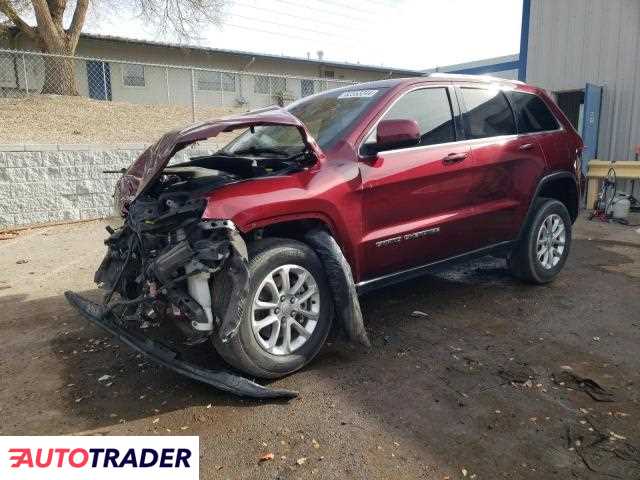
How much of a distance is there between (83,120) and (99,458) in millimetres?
11362

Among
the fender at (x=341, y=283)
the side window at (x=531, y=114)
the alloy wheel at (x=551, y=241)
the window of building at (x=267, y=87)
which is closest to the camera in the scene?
the fender at (x=341, y=283)

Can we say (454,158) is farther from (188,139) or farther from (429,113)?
(188,139)

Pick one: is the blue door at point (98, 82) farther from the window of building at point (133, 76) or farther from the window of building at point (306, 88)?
the window of building at point (306, 88)

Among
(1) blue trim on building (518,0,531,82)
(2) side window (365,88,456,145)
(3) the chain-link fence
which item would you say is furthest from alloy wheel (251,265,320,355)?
(3) the chain-link fence

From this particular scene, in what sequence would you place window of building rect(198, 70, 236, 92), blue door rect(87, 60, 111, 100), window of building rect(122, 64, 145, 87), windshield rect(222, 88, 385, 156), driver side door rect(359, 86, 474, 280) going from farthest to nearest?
window of building rect(198, 70, 236, 92), window of building rect(122, 64, 145, 87), blue door rect(87, 60, 111, 100), windshield rect(222, 88, 385, 156), driver side door rect(359, 86, 474, 280)

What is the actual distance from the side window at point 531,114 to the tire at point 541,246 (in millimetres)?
717

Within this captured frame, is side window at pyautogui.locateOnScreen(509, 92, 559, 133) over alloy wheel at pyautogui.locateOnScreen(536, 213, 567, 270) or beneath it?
over

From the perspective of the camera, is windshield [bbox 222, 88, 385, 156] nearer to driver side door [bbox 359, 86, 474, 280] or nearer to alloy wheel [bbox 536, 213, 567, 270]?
driver side door [bbox 359, 86, 474, 280]

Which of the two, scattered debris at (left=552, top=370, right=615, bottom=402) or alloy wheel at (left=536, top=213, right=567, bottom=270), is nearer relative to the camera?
scattered debris at (left=552, top=370, right=615, bottom=402)

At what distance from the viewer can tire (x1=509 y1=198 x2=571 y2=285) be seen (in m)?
4.77

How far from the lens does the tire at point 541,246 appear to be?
4773 mm

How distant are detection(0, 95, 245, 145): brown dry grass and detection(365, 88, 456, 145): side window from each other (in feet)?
23.0

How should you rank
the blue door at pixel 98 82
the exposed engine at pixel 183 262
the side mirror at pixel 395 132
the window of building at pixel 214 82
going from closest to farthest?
1. the exposed engine at pixel 183 262
2. the side mirror at pixel 395 132
3. the blue door at pixel 98 82
4. the window of building at pixel 214 82

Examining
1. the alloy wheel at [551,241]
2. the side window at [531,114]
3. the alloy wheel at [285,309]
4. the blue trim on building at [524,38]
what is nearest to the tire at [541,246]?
the alloy wheel at [551,241]
